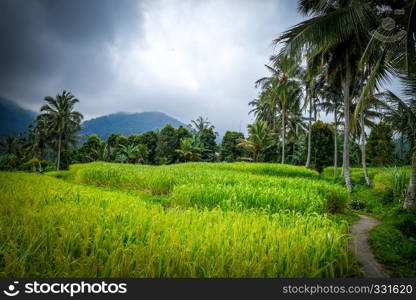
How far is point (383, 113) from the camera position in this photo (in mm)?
9695

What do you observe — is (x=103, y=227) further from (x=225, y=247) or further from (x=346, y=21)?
(x=346, y=21)

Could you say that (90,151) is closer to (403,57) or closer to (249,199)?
(249,199)

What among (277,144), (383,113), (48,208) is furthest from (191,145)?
(48,208)

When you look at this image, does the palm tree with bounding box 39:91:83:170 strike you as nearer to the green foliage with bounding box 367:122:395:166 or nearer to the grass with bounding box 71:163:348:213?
the grass with bounding box 71:163:348:213

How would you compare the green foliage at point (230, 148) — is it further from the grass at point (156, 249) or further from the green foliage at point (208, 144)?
the grass at point (156, 249)

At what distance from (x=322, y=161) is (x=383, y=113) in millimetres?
12800

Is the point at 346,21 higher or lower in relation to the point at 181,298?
higher

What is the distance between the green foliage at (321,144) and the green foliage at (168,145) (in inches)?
735

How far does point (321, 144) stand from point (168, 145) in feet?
66.0

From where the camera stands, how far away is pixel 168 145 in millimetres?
32719

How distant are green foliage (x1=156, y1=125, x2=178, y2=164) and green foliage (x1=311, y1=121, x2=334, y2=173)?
18658 millimetres

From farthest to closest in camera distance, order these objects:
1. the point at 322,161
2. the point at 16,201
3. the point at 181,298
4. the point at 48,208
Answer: the point at 322,161 → the point at 16,201 → the point at 48,208 → the point at 181,298

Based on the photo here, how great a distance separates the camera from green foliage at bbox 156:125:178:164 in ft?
107

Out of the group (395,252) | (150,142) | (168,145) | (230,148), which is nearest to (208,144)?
(230,148)
